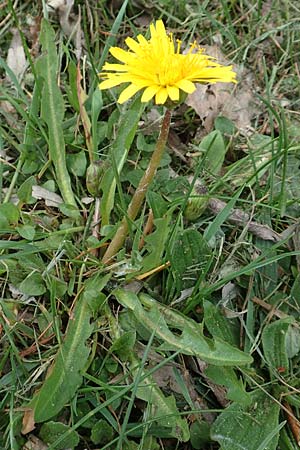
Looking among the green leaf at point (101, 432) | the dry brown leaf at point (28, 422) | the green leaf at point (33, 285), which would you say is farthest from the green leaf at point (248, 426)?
the green leaf at point (33, 285)

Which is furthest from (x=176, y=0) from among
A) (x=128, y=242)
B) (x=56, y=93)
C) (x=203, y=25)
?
(x=128, y=242)

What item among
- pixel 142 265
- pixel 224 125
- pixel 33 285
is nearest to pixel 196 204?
pixel 142 265

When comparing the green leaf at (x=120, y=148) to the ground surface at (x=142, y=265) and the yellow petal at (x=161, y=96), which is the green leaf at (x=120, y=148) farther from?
the yellow petal at (x=161, y=96)

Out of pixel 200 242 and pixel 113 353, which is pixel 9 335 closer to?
pixel 113 353

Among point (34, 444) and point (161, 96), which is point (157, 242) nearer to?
point (161, 96)

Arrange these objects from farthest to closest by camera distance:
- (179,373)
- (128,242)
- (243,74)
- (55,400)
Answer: (243,74) < (128,242) < (179,373) < (55,400)

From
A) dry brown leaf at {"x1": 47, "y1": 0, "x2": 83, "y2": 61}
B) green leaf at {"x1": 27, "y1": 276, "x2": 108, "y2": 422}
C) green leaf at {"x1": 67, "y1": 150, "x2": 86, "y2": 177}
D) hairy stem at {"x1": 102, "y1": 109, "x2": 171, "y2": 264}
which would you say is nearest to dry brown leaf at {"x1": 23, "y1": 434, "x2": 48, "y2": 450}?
green leaf at {"x1": 27, "y1": 276, "x2": 108, "y2": 422}
